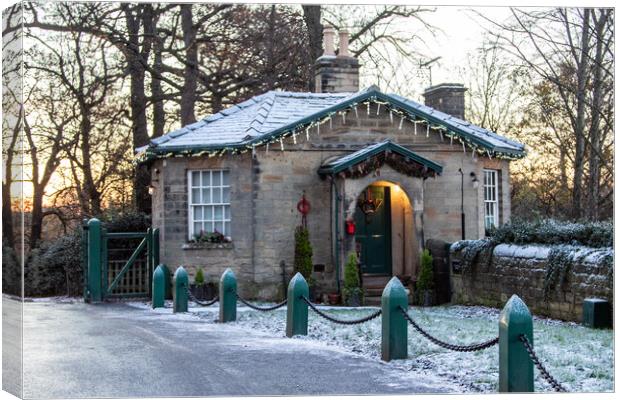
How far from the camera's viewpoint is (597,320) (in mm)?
12250

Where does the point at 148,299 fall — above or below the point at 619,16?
below

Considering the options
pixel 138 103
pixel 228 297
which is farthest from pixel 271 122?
pixel 138 103

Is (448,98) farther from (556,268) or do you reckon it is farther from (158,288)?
(556,268)

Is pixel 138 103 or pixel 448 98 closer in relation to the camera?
pixel 448 98

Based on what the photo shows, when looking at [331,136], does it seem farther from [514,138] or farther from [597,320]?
[597,320]

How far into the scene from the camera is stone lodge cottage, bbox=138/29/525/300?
1830 centimetres

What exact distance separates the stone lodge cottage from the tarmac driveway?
5.35 m

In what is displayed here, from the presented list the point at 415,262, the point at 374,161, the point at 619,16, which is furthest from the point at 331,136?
the point at 619,16

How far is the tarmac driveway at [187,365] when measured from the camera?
875 cm

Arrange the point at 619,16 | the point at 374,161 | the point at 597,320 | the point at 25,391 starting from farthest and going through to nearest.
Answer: the point at 374,161, the point at 597,320, the point at 619,16, the point at 25,391

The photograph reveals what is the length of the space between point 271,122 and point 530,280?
610 centimetres

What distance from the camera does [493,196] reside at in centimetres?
2095

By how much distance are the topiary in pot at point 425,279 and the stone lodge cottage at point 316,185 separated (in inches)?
21.1

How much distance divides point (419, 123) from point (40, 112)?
7.00 meters
